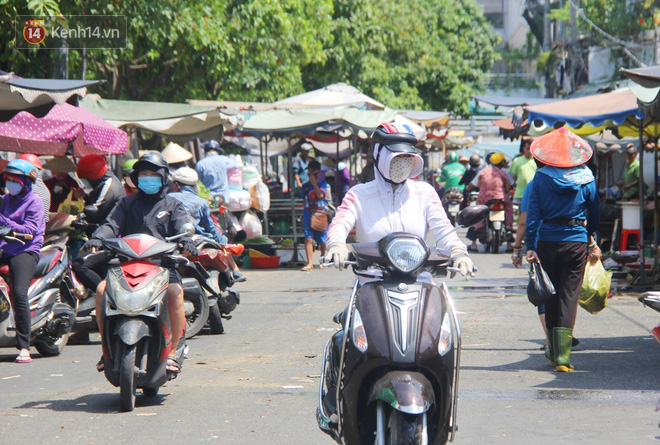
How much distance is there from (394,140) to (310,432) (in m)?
1.86

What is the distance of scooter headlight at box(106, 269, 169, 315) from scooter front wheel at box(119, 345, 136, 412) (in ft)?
0.84

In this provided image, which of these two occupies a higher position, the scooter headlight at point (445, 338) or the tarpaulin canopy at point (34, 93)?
the tarpaulin canopy at point (34, 93)

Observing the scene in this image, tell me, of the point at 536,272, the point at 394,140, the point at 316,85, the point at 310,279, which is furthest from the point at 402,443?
the point at 316,85

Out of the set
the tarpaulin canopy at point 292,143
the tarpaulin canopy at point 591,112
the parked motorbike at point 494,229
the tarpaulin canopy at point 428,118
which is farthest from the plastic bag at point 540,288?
the tarpaulin canopy at point 428,118

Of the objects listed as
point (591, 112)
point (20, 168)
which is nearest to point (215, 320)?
point (20, 168)

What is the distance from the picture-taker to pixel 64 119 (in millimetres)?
11805

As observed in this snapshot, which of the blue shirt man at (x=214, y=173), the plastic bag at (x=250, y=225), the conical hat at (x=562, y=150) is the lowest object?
the plastic bag at (x=250, y=225)

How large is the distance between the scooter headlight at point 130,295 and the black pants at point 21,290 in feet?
7.14

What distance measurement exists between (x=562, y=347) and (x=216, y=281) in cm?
386

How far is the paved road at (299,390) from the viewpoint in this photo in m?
5.93

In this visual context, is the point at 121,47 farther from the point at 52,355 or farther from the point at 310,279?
the point at 52,355

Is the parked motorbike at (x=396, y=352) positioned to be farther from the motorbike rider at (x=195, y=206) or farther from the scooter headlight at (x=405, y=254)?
the motorbike rider at (x=195, y=206)

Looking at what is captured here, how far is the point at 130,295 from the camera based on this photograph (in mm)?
6633

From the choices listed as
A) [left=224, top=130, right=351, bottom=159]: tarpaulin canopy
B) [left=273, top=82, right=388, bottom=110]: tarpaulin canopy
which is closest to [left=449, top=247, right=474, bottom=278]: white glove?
[left=273, top=82, right=388, bottom=110]: tarpaulin canopy
